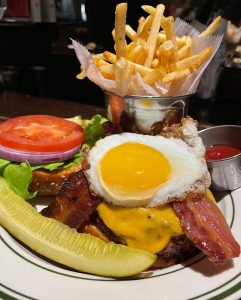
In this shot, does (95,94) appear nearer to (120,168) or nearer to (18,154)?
(18,154)

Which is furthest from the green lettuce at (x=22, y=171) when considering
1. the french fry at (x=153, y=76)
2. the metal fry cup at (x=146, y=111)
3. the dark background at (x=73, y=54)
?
the dark background at (x=73, y=54)

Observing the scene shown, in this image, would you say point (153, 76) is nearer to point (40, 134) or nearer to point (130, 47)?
point (130, 47)

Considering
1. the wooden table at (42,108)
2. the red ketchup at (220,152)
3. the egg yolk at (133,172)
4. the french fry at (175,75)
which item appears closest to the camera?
the egg yolk at (133,172)

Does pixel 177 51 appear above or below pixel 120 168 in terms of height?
above

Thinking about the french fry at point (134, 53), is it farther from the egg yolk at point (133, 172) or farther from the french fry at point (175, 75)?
the egg yolk at point (133, 172)

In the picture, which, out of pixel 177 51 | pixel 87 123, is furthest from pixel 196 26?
pixel 87 123
